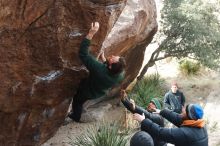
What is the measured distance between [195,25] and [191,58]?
57.5 inches

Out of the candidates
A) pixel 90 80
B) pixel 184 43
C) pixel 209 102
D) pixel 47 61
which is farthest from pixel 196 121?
pixel 184 43

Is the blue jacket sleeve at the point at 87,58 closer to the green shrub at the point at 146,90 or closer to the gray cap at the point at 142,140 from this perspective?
the gray cap at the point at 142,140

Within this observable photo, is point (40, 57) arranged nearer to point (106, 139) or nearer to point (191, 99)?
point (106, 139)

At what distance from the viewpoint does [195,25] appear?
14.1 meters

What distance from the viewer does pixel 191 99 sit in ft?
47.1

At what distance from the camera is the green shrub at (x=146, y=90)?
1265cm

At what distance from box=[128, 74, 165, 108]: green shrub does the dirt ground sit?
0.55 metres

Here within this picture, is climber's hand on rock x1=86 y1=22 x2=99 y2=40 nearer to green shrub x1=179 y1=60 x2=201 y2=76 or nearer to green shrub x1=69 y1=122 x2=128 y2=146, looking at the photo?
green shrub x1=69 y1=122 x2=128 y2=146

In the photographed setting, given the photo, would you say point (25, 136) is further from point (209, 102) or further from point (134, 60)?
point (209, 102)

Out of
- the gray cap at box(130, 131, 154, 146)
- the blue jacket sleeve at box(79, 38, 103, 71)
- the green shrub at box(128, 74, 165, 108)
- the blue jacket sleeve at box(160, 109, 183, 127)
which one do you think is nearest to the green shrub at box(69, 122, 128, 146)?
the blue jacket sleeve at box(160, 109, 183, 127)

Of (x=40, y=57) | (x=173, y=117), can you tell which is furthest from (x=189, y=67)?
(x=40, y=57)

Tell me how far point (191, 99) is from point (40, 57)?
841 centimetres

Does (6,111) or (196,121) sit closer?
(196,121)

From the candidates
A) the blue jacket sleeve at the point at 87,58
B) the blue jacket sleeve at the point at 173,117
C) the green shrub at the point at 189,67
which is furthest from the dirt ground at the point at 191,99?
the blue jacket sleeve at the point at 87,58
